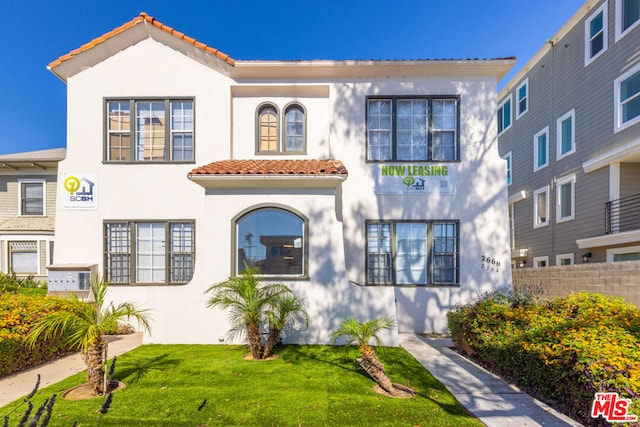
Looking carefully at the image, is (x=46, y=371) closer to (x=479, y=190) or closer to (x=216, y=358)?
(x=216, y=358)

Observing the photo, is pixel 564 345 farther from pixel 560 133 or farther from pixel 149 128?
pixel 560 133

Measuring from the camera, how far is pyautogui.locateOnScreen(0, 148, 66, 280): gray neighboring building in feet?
51.0

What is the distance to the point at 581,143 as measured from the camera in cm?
1348

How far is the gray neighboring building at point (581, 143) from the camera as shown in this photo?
448 inches

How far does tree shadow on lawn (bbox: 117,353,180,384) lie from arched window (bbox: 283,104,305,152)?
6598mm

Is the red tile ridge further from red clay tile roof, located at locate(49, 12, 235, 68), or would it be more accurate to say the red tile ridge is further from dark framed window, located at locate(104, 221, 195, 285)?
red clay tile roof, located at locate(49, 12, 235, 68)

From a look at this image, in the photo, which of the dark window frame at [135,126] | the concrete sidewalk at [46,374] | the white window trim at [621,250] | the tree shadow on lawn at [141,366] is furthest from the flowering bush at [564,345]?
the dark window frame at [135,126]

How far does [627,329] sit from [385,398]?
3.98 meters

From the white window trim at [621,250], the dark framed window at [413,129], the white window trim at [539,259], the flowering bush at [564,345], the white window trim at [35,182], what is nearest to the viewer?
the flowering bush at [564,345]

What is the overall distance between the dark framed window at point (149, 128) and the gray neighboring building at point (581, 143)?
47.3ft

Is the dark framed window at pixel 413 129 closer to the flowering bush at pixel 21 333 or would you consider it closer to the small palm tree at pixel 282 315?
the small palm tree at pixel 282 315

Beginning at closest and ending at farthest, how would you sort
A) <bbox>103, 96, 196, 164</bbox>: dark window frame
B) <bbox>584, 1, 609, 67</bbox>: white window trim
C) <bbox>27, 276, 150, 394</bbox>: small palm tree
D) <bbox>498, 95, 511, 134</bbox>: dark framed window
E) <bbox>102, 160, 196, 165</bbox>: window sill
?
<bbox>27, 276, 150, 394</bbox>: small palm tree → <bbox>102, 160, 196, 165</bbox>: window sill → <bbox>103, 96, 196, 164</bbox>: dark window frame → <bbox>584, 1, 609, 67</bbox>: white window trim → <bbox>498, 95, 511, 134</bbox>: dark framed window

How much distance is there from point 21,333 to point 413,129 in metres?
10.8

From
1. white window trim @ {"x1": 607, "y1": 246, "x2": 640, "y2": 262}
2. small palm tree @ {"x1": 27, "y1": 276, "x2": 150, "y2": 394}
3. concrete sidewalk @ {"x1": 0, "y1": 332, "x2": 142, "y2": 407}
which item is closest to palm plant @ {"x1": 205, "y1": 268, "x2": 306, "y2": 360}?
small palm tree @ {"x1": 27, "y1": 276, "x2": 150, "y2": 394}
